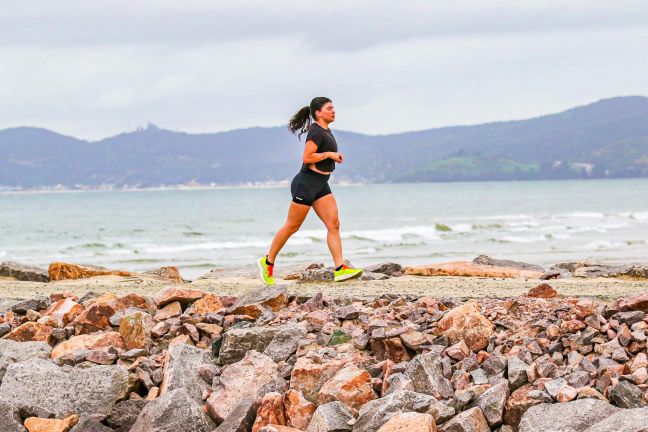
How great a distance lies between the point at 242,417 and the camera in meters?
6.27

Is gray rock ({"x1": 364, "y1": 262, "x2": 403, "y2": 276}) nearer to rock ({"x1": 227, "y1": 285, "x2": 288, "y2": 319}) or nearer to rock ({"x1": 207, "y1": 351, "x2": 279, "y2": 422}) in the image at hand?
rock ({"x1": 227, "y1": 285, "x2": 288, "y2": 319})

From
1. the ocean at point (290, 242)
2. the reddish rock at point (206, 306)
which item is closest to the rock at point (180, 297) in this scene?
the reddish rock at point (206, 306)

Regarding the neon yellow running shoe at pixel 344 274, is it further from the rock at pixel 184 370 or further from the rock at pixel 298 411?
the rock at pixel 298 411

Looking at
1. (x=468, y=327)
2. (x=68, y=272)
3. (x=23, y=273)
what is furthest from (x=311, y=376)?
(x=23, y=273)

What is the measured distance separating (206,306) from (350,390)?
2307 millimetres

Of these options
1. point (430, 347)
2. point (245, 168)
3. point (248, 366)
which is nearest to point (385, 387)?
point (430, 347)

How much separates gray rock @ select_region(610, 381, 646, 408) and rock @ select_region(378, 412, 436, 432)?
3.70ft

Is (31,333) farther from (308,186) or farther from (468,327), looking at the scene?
(468,327)

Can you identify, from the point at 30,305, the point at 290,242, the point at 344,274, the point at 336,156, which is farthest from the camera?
the point at 290,242

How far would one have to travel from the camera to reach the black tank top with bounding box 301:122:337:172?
378 inches

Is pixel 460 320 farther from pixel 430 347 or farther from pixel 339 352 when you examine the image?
pixel 339 352

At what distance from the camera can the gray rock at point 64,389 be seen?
22.2ft

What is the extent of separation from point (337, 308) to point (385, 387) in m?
1.71

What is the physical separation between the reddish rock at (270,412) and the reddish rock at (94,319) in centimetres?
229
